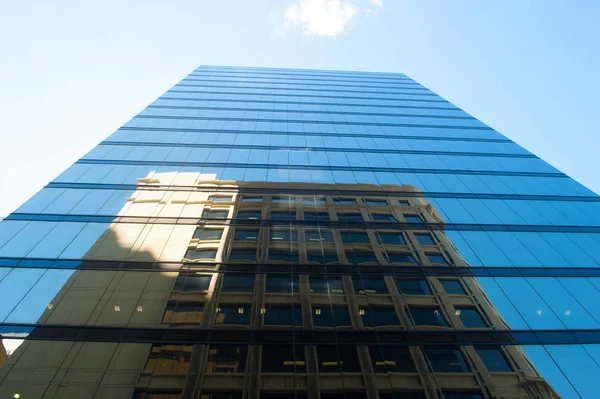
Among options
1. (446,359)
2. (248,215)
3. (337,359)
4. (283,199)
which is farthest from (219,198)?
(446,359)

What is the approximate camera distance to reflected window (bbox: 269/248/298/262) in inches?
544

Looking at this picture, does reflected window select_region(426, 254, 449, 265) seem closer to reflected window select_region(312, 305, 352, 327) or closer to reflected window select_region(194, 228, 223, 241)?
reflected window select_region(312, 305, 352, 327)

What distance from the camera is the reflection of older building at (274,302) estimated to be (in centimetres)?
953

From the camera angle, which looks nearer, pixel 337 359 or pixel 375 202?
pixel 337 359

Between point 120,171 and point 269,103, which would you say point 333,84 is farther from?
point 120,171

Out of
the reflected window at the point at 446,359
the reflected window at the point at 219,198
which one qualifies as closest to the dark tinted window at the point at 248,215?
the reflected window at the point at 219,198

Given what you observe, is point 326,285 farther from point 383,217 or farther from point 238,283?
point 383,217

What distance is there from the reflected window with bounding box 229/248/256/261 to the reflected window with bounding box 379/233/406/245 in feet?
20.1

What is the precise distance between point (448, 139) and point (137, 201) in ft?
75.6

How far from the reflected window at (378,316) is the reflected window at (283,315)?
2359mm

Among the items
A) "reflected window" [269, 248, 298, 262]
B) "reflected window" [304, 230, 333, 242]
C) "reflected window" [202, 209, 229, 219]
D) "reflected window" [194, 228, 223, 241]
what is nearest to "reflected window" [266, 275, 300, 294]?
"reflected window" [269, 248, 298, 262]

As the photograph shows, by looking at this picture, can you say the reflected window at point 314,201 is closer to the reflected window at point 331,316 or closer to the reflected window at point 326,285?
the reflected window at point 326,285

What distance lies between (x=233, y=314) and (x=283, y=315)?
1.83m

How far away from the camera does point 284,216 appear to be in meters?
16.2
